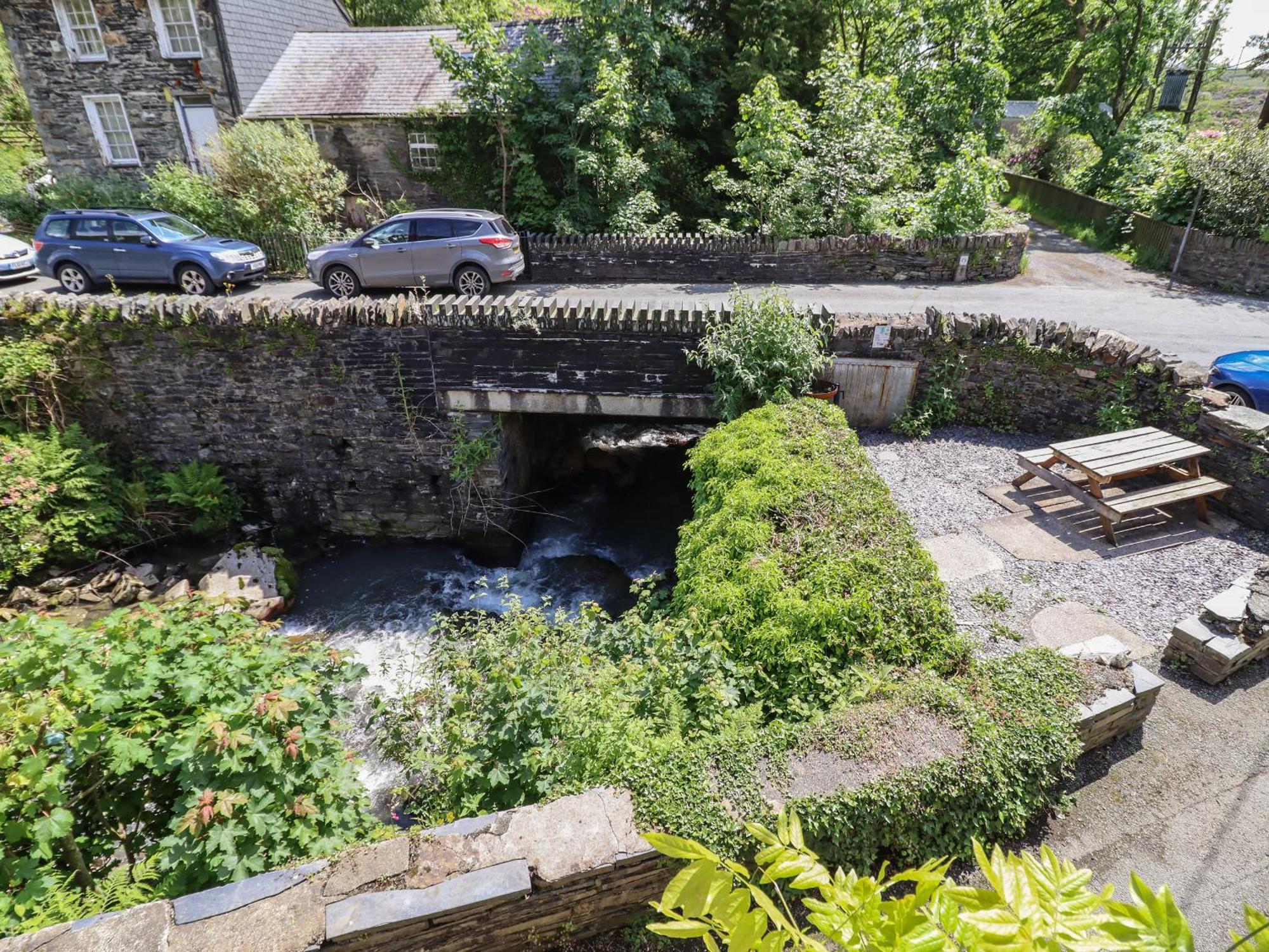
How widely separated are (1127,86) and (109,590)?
3150 cm

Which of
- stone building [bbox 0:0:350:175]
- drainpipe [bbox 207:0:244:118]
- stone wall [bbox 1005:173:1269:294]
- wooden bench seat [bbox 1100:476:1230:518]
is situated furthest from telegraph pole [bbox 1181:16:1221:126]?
drainpipe [bbox 207:0:244:118]

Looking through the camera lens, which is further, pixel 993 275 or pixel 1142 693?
pixel 993 275

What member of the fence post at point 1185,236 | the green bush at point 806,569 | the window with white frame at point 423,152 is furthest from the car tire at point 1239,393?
the window with white frame at point 423,152

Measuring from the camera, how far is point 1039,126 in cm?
2591

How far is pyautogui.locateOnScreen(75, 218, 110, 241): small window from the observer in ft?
46.2

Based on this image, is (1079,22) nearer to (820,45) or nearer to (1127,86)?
(1127,86)

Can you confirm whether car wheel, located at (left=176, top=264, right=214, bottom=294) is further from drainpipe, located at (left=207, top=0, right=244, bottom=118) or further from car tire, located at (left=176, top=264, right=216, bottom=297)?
drainpipe, located at (left=207, top=0, right=244, bottom=118)

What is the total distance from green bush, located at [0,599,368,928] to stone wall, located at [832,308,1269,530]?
8595 mm

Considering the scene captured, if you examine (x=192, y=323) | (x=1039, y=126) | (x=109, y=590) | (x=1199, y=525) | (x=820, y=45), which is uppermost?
(x=820, y=45)

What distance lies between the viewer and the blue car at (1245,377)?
970 cm

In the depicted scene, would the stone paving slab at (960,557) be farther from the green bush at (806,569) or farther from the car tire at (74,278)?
the car tire at (74,278)

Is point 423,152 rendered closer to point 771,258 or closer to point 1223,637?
point 771,258

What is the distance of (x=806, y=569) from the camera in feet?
19.1

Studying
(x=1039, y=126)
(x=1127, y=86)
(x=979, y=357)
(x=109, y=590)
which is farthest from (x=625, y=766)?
(x=1039, y=126)
